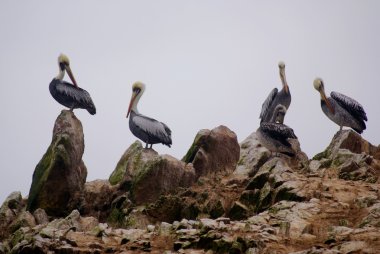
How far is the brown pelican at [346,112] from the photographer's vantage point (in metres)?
20.7

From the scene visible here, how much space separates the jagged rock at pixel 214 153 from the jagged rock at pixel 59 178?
364 centimetres

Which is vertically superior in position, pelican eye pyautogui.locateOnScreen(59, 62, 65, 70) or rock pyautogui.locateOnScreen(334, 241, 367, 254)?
pelican eye pyautogui.locateOnScreen(59, 62, 65, 70)

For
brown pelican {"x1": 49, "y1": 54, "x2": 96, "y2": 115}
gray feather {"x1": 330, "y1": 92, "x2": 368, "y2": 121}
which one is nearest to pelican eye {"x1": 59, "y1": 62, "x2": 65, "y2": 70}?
brown pelican {"x1": 49, "y1": 54, "x2": 96, "y2": 115}

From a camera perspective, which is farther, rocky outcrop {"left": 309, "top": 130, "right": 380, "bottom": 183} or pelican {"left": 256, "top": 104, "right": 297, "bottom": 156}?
pelican {"left": 256, "top": 104, "right": 297, "bottom": 156}

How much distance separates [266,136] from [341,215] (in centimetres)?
496

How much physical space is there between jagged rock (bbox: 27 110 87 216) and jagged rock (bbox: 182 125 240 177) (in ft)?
11.9

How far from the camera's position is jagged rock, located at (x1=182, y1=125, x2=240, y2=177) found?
1908 centimetres

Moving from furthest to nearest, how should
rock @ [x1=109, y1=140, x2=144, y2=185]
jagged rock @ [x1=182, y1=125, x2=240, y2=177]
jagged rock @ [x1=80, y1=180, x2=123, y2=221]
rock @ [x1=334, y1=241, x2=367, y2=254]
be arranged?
jagged rock @ [x1=182, y1=125, x2=240, y2=177], rock @ [x1=109, y1=140, x2=144, y2=185], jagged rock @ [x1=80, y1=180, x2=123, y2=221], rock @ [x1=334, y1=241, x2=367, y2=254]

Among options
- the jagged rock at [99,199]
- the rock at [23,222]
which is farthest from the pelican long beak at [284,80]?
the rock at [23,222]

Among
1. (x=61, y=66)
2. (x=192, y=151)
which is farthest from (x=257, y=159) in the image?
(x=61, y=66)

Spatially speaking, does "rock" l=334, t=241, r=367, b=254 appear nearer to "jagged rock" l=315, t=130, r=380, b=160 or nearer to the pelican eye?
"jagged rock" l=315, t=130, r=380, b=160

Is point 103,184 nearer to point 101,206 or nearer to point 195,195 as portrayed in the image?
point 101,206

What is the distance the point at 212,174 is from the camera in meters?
18.8

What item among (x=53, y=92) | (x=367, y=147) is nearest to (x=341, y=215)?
(x=367, y=147)
